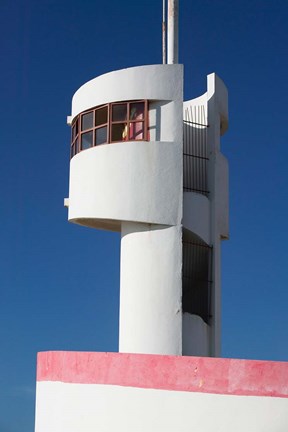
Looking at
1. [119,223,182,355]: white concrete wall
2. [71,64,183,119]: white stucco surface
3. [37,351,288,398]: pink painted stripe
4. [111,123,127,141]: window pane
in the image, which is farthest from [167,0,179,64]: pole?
[37,351,288,398]: pink painted stripe

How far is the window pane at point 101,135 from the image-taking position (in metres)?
18.9

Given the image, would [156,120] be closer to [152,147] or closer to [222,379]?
[152,147]

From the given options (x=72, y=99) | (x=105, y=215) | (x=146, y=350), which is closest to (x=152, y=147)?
(x=105, y=215)

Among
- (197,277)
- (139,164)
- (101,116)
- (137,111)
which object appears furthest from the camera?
(197,277)

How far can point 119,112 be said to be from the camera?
18719mm

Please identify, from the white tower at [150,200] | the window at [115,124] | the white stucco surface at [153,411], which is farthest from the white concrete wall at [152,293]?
the white stucco surface at [153,411]

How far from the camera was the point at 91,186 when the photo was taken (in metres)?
18.5

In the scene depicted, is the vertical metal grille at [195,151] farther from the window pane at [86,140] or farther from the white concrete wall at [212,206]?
the window pane at [86,140]

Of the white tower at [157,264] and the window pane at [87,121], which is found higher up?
the window pane at [87,121]

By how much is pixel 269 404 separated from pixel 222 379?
0.94 m

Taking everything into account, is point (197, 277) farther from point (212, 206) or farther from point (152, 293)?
point (152, 293)

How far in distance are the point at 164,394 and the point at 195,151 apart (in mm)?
7621

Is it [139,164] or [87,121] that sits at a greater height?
[87,121]

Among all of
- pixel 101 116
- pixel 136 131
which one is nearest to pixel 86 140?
pixel 101 116
